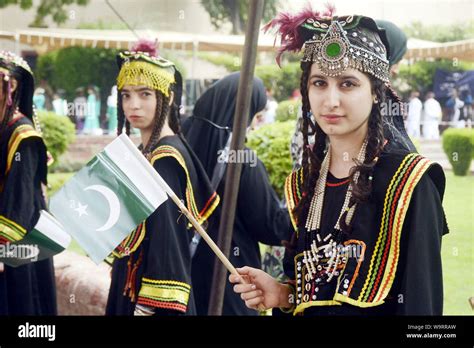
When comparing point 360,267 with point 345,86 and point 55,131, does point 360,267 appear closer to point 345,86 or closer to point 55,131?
point 345,86

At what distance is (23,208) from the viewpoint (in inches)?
168

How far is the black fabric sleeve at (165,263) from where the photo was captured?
3725mm

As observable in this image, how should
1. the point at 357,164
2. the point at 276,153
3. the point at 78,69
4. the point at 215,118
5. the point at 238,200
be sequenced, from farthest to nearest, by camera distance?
the point at 78,69 → the point at 276,153 → the point at 215,118 → the point at 238,200 → the point at 357,164

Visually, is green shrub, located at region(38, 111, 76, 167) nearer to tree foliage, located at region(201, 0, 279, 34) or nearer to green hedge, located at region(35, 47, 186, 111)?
green hedge, located at region(35, 47, 186, 111)

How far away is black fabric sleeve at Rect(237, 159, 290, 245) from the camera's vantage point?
13.9ft

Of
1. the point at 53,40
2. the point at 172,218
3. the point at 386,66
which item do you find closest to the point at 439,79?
the point at 53,40

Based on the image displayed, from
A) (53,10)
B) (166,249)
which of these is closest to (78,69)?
(53,10)

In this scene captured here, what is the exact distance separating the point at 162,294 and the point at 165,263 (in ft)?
0.41

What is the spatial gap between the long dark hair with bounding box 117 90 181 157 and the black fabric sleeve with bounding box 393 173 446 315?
4.86ft

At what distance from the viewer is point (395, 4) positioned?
477cm

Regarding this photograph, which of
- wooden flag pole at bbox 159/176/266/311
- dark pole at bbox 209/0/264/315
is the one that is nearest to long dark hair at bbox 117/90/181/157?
dark pole at bbox 209/0/264/315

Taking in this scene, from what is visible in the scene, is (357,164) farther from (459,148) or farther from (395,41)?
(459,148)

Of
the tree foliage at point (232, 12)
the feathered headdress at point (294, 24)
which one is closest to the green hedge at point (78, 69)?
the tree foliage at point (232, 12)

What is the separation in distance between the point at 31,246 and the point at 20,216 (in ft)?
0.50
